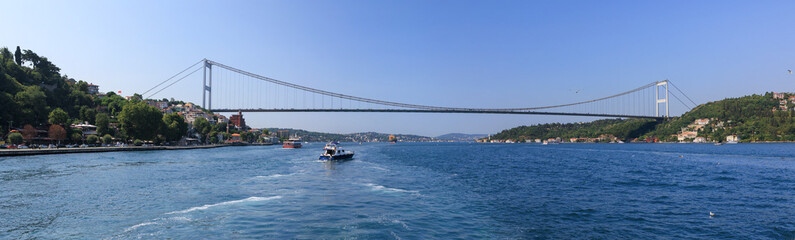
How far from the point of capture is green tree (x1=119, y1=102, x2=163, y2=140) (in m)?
67.5

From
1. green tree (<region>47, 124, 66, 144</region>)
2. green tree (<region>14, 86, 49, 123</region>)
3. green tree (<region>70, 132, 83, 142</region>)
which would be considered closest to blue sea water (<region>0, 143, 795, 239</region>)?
green tree (<region>47, 124, 66, 144</region>)

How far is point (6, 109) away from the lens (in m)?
57.9

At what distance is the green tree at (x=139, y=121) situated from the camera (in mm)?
67500

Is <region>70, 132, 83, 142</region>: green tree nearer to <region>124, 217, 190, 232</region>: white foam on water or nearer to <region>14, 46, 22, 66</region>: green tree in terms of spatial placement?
<region>14, 46, 22, 66</region>: green tree

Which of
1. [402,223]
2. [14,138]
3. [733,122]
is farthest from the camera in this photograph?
[733,122]

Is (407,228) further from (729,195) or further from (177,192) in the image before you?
(729,195)

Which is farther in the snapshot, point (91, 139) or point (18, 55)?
point (18, 55)

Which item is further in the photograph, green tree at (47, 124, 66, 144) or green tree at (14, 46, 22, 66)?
green tree at (14, 46, 22, 66)

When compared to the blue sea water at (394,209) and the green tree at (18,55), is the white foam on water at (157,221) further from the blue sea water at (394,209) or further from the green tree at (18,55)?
the green tree at (18,55)

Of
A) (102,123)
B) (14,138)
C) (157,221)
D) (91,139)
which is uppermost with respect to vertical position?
(102,123)

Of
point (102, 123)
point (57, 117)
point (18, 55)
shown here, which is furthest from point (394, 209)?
point (18, 55)

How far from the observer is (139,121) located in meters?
68.1

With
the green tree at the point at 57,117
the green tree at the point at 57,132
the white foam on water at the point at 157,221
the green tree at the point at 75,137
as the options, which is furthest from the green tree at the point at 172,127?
the white foam on water at the point at 157,221

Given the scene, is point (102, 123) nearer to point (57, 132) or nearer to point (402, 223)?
point (57, 132)
